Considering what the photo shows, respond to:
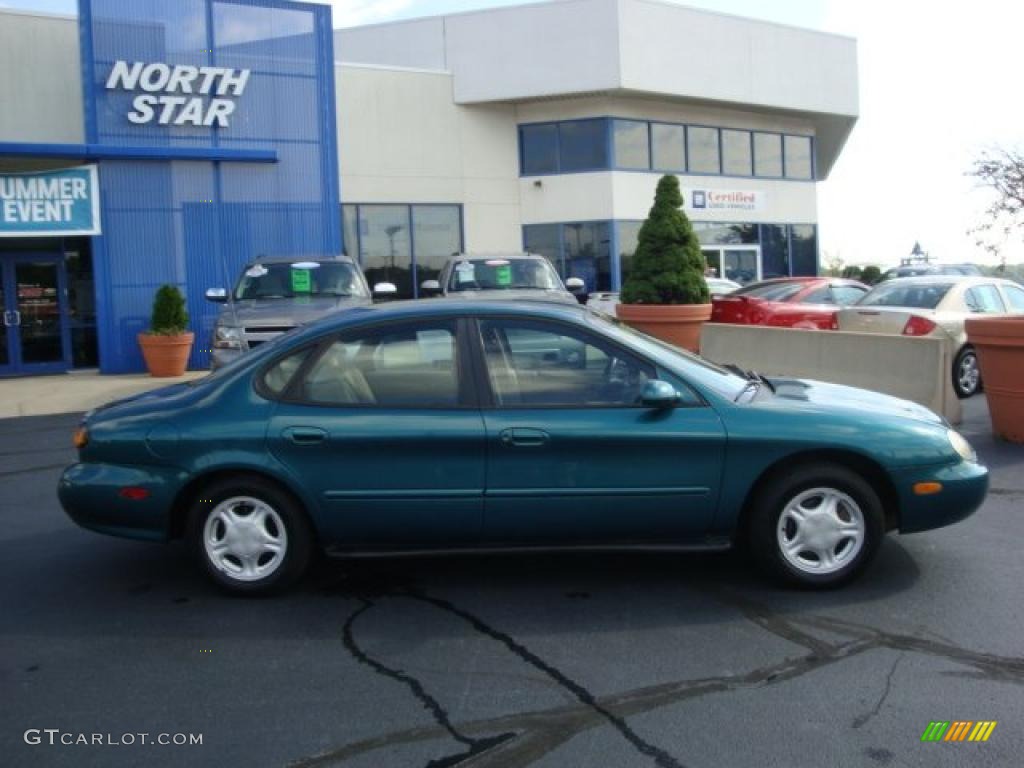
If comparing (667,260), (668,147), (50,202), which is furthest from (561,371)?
(668,147)

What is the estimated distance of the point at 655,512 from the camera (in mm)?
4840

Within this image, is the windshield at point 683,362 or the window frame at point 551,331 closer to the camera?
the window frame at point 551,331

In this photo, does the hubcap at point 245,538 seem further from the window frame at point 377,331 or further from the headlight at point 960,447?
the headlight at point 960,447

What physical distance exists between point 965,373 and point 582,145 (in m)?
15.7

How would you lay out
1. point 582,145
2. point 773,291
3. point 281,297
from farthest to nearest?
point 582,145
point 773,291
point 281,297

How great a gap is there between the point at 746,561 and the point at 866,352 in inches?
207

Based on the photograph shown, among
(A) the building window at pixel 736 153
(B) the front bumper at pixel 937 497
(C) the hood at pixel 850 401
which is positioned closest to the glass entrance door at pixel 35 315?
(C) the hood at pixel 850 401

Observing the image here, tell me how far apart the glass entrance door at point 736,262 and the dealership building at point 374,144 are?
0.21ft

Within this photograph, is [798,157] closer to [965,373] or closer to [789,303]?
[789,303]

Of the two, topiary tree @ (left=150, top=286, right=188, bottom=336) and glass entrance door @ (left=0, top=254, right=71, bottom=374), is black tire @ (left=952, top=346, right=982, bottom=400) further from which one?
glass entrance door @ (left=0, top=254, right=71, bottom=374)

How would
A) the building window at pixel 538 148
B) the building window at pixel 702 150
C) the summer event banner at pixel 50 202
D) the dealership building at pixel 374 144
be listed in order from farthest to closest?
the building window at pixel 702 150
the building window at pixel 538 148
the dealership building at pixel 374 144
the summer event banner at pixel 50 202

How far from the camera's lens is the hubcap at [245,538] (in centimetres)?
493

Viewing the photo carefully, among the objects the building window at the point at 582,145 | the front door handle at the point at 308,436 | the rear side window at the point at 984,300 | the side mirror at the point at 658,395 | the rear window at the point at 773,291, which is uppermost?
the building window at the point at 582,145

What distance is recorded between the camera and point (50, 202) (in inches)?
671
